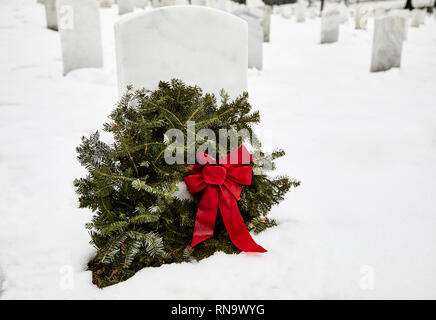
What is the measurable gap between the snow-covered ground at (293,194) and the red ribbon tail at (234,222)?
7cm

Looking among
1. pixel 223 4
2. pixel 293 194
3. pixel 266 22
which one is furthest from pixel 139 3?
pixel 293 194

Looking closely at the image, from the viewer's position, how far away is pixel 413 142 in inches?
122

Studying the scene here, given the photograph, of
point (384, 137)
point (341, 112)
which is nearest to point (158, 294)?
point (384, 137)

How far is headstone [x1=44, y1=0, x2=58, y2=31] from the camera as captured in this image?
691 cm

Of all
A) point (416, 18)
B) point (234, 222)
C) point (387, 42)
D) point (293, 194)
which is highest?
point (416, 18)

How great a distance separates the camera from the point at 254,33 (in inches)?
227

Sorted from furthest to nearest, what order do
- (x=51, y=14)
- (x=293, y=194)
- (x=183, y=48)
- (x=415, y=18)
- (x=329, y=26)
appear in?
(x=415, y=18) → (x=329, y=26) → (x=51, y=14) → (x=293, y=194) → (x=183, y=48)

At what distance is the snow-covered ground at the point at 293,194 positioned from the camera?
1.52 m

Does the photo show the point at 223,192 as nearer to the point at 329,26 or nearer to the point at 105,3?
the point at 329,26

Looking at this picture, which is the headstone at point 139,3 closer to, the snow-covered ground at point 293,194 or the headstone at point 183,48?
the snow-covered ground at point 293,194

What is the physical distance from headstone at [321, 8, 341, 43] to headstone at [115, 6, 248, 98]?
7401 mm

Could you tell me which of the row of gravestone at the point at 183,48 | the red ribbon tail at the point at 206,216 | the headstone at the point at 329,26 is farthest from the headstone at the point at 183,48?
the headstone at the point at 329,26

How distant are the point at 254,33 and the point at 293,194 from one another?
4115 mm
